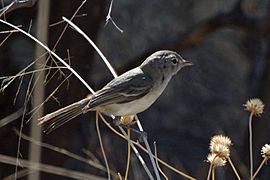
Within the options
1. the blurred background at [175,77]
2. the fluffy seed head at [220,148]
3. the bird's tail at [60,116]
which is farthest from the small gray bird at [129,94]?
the blurred background at [175,77]

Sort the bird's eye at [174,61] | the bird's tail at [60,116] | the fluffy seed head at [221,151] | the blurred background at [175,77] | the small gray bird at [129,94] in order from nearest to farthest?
1. the fluffy seed head at [221,151]
2. the bird's tail at [60,116]
3. the small gray bird at [129,94]
4. the bird's eye at [174,61]
5. the blurred background at [175,77]

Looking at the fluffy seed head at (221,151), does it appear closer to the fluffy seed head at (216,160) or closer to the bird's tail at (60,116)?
the fluffy seed head at (216,160)

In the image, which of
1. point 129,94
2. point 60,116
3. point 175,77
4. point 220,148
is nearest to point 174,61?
point 129,94

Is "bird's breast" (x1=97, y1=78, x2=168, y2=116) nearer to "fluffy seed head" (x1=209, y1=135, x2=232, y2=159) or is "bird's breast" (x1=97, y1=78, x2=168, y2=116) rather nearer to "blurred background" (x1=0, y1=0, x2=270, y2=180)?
"fluffy seed head" (x1=209, y1=135, x2=232, y2=159)

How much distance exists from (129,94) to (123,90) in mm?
43

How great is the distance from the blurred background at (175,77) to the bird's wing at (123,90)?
1.70 m

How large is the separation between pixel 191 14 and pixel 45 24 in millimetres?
5736

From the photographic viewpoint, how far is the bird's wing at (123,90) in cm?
389

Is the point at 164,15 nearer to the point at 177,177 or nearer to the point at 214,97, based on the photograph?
the point at 214,97

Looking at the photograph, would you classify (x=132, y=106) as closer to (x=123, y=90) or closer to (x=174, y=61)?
(x=123, y=90)

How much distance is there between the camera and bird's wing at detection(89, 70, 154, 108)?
3.89m

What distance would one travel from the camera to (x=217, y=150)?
2.97 metres

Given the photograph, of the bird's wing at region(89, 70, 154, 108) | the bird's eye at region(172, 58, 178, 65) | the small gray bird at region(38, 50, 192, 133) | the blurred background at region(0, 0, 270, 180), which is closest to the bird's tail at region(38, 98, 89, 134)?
the small gray bird at region(38, 50, 192, 133)

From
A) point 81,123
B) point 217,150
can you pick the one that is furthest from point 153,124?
point 217,150
